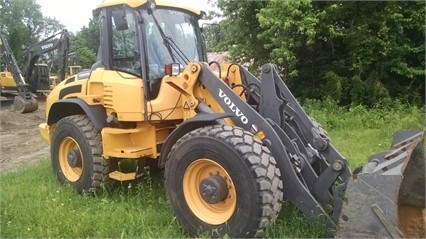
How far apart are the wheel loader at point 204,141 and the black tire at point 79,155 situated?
0.01 metres

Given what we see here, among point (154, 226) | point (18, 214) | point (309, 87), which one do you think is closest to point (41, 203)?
point (18, 214)

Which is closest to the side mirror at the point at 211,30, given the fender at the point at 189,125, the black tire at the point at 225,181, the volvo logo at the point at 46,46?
the fender at the point at 189,125

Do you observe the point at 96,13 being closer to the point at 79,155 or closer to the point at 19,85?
the point at 79,155

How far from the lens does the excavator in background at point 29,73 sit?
442 inches

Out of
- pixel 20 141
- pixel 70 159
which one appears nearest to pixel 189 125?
pixel 70 159

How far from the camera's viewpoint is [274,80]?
4.18 metres

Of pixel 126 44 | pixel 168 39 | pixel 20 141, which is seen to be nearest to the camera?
pixel 168 39

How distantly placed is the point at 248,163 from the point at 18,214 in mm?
2690

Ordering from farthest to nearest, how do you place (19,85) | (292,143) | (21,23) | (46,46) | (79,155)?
(21,23) < (19,85) < (46,46) < (79,155) < (292,143)

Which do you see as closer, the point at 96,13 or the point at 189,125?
the point at 189,125

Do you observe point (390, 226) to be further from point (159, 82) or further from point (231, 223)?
point (159, 82)

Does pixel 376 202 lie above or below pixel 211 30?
below

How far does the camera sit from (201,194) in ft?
12.2

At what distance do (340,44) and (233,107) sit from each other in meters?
8.01
